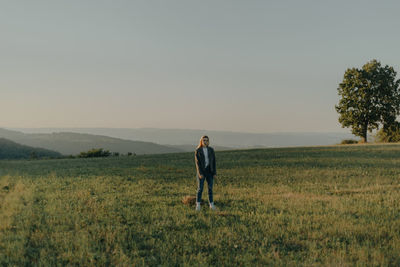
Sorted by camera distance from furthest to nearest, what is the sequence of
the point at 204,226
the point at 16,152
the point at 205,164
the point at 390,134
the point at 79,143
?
the point at 79,143 → the point at 16,152 → the point at 390,134 → the point at 205,164 → the point at 204,226

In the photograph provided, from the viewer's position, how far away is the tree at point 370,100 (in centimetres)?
5034

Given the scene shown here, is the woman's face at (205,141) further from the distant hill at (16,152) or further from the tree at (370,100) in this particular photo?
the distant hill at (16,152)

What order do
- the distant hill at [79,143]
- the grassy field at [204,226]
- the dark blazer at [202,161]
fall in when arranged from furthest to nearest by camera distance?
the distant hill at [79,143] → the dark blazer at [202,161] → the grassy field at [204,226]

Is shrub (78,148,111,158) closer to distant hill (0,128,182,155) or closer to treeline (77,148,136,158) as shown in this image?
treeline (77,148,136,158)

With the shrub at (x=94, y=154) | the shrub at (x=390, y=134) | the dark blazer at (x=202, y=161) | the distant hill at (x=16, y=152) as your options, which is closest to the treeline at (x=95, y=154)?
the shrub at (x=94, y=154)

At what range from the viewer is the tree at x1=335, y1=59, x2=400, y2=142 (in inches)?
1982

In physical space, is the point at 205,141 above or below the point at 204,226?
above

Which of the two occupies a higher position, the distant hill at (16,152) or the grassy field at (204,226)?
the grassy field at (204,226)

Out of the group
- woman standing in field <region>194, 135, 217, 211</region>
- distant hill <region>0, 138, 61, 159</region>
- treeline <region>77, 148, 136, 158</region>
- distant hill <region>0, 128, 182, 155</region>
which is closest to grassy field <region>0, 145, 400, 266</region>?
woman standing in field <region>194, 135, 217, 211</region>

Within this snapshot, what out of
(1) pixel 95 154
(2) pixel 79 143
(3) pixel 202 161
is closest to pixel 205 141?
(3) pixel 202 161

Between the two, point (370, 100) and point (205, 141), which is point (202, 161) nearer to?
point (205, 141)

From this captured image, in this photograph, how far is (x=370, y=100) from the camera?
167 ft

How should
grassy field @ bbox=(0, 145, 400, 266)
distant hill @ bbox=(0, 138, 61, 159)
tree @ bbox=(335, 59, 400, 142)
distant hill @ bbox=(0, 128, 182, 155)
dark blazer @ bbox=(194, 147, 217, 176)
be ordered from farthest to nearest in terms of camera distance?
1. distant hill @ bbox=(0, 128, 182, 155)
2. distant hill @ bbox=(0, 138, 61, 159)
3. tree @ bbox=(335, 59, 400, 142)
4. dark blazer @ bbox=(194, 147, 217, 176)
5. grassy field @ bbox=(0, 145, 400, 266)

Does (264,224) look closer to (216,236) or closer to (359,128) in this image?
(216,236)
